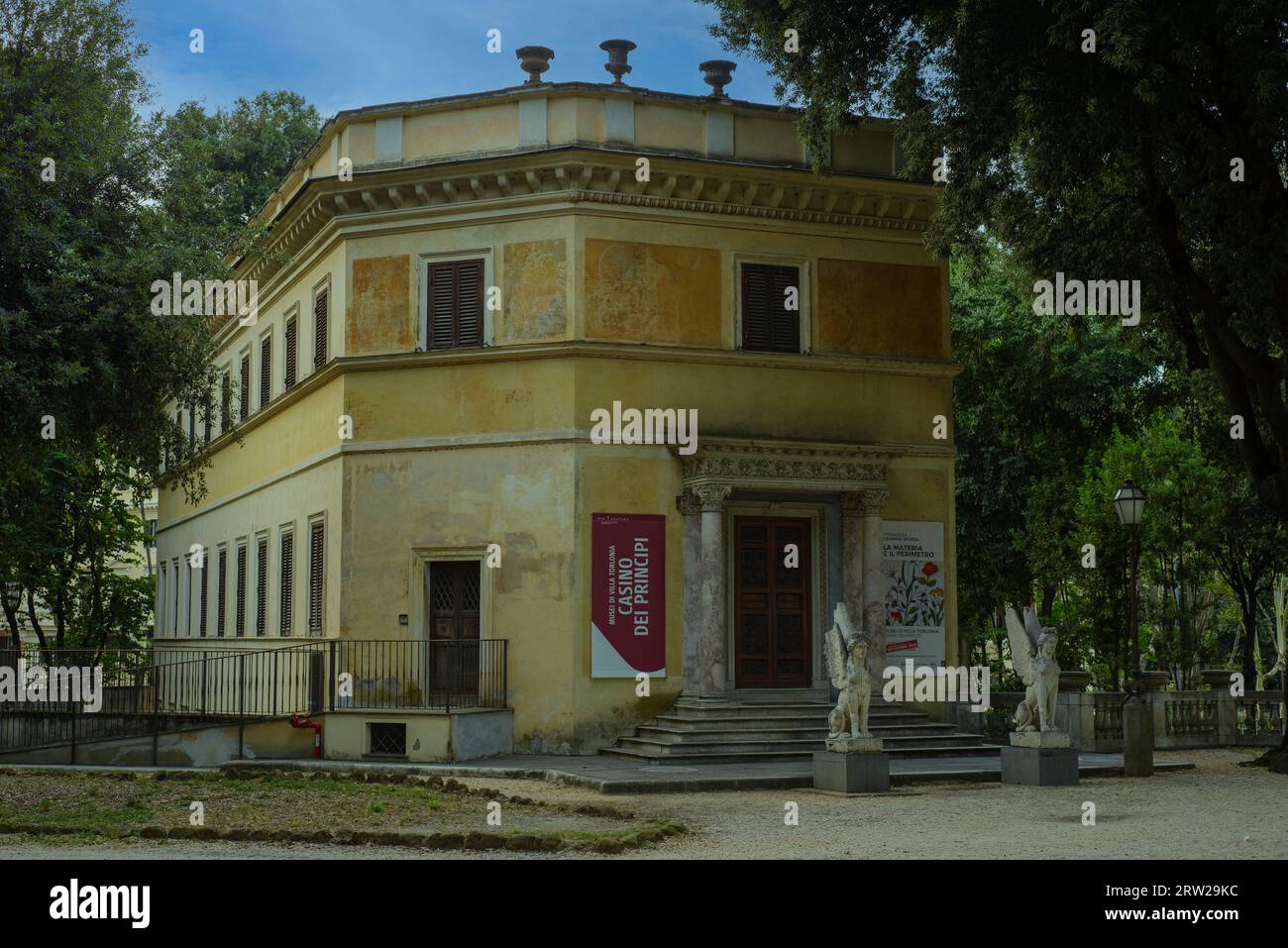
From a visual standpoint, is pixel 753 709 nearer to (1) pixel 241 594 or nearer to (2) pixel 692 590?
(2) pixel 692 590

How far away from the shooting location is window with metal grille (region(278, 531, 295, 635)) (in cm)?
2764

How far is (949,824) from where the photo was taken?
15156mm

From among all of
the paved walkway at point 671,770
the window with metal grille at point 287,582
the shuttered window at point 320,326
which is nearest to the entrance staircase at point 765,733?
the paved walkway at point 671,770

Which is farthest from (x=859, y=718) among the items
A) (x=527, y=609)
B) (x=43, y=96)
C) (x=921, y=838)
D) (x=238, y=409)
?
(x=238, y=409)

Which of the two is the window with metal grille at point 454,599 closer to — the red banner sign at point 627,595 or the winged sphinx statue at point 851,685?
the red banner sign at point 627,595

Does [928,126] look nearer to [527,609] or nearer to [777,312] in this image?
[777,312]

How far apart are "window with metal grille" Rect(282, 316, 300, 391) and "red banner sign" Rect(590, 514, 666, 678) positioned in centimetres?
831

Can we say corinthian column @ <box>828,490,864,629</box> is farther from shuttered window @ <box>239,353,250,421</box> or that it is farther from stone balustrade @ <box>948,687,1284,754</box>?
shuttered window @ <box>239,353,250,421</box>

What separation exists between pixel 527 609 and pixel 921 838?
35.1 ft

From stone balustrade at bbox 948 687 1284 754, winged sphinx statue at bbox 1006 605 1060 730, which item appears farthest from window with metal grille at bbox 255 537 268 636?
winged sphinx statue at bbox 1006 605 1060 730

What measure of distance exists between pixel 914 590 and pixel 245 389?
52.6 ft

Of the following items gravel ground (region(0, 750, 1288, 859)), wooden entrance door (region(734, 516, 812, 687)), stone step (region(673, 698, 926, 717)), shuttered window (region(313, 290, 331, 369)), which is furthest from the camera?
shuttered window (region(313, 290, 331, 369))

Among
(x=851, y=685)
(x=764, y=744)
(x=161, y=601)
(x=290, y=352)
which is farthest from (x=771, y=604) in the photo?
(x=161, y=601)

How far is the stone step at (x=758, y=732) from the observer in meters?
22.4
